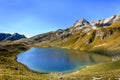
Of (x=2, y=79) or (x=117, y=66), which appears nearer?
(x=2, y=79)

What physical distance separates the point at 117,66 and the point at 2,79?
4274 cm

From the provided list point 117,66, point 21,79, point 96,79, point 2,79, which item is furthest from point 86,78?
point 117,66

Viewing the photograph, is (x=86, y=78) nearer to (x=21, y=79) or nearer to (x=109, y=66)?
(x=21, y=79)

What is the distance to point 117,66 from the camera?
66000 millimetres

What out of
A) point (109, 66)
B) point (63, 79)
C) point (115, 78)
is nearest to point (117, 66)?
point (109, 66)

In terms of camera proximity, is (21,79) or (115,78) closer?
(21,79)

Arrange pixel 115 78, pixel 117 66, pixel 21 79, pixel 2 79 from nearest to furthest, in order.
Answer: pixel 2 79
pixel 21 79
pixel 115 78
pixel 117 66

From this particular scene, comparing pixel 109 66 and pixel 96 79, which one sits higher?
pixel 109 66

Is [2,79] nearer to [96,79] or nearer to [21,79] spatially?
[21,79]

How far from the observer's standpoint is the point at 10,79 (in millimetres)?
33625

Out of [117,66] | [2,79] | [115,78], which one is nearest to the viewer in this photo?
[2,79]

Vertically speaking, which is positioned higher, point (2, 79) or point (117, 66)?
point (117, 66)

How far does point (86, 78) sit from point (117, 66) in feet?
82.7

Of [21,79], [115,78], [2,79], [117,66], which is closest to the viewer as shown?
[2,79]
